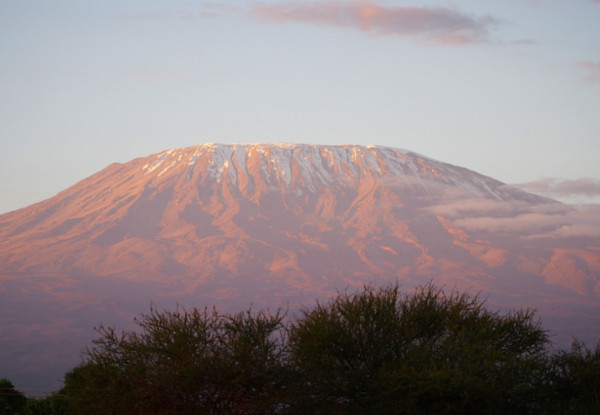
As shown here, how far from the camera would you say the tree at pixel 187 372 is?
24.6 meters

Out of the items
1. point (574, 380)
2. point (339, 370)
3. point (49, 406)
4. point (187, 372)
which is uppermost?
point (187, 372)

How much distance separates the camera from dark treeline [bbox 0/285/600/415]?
23.8 meters

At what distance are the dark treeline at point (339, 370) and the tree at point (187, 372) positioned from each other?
0.13ft

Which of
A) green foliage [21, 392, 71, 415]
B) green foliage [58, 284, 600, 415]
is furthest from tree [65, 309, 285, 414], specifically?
green foliage [21, 392, 71, 415]

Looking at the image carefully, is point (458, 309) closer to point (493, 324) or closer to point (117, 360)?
point (493, 324)

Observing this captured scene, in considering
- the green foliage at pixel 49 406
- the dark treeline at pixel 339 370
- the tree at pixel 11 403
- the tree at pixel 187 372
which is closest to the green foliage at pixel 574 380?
the dark treeline at pixel 339 370

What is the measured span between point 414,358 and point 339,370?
2.78m

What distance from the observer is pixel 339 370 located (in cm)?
2636

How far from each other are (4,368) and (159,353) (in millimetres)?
168621

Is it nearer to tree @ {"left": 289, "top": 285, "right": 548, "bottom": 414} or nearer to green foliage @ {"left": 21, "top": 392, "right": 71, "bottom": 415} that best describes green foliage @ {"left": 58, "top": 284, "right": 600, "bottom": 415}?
tree @ {"left": 289, "top": 285, "right": 548, "bottom": 414}

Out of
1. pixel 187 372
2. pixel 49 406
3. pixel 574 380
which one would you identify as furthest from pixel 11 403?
pixel 574 380

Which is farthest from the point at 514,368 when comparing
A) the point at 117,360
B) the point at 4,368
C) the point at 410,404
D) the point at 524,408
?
the point at 4,368

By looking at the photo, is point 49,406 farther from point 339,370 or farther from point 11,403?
point 339,370

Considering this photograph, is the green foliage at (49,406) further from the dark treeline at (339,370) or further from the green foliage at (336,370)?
the green foliage at (336,370)
